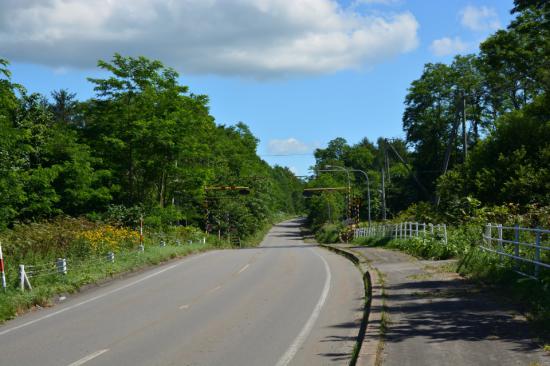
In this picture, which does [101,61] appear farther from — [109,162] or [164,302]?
[164,302]

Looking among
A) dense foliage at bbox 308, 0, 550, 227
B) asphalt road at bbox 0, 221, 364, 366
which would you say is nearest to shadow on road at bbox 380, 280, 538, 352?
asphalt road at bbox 0, 221, 364, 366

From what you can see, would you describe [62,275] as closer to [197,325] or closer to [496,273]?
[197,325]

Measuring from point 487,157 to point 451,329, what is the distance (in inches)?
1122

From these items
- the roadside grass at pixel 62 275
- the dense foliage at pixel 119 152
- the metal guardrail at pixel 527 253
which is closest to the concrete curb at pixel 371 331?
the metal guardrail at pixel 527 253

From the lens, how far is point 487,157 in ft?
117

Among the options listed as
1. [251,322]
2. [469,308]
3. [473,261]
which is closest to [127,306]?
[251,322]

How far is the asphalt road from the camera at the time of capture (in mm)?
8828

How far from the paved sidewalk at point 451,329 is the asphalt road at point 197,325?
2.60ft

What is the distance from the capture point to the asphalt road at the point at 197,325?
8828mm

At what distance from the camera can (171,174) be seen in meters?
48.9

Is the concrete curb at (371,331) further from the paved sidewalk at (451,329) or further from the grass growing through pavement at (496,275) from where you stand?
the grass growing through pavement at (496,275)

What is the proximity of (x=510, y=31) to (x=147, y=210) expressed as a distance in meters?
26.1

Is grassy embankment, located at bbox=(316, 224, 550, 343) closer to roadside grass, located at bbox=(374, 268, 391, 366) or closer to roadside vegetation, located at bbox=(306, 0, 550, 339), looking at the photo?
roadside vegetation, located at bbox=(306, 0, 550, 339)

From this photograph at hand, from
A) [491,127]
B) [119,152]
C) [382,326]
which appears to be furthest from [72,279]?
[491,127]
